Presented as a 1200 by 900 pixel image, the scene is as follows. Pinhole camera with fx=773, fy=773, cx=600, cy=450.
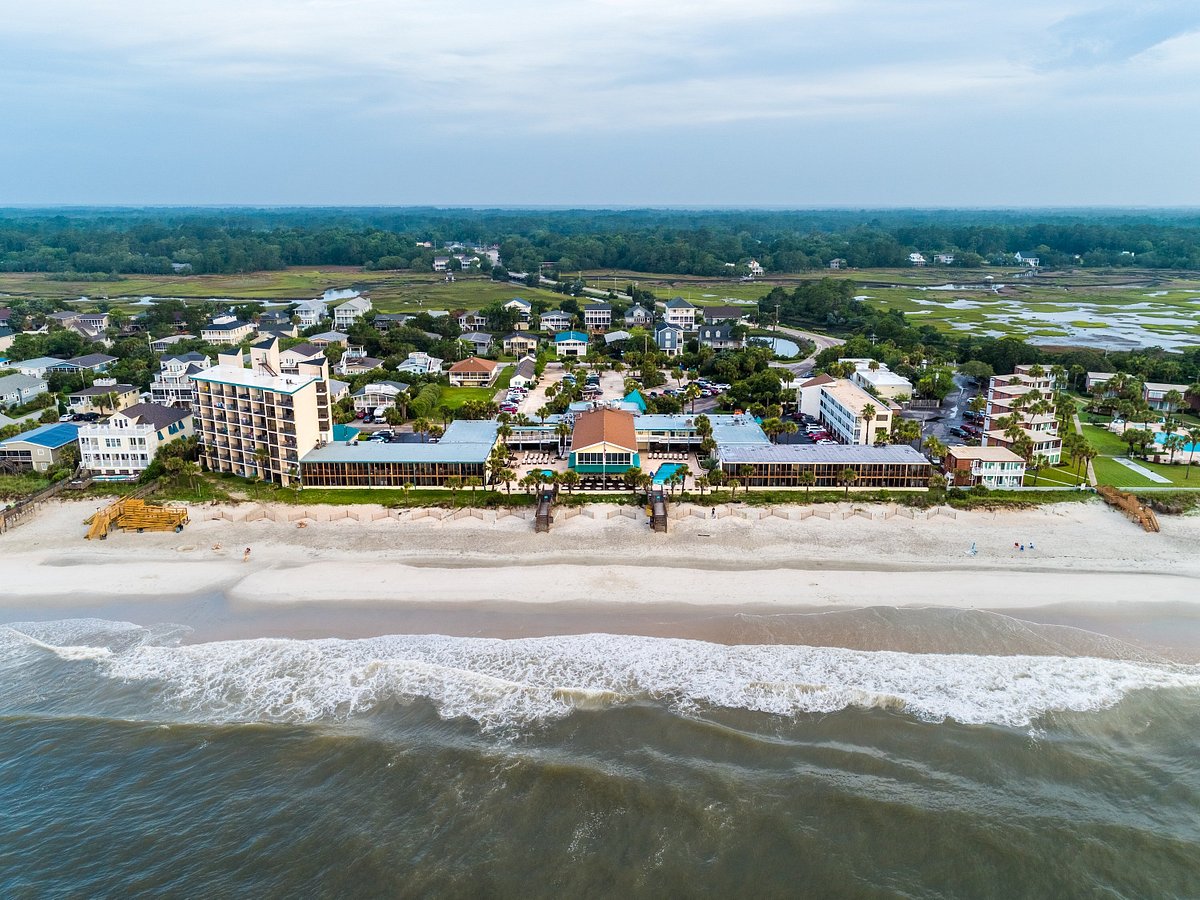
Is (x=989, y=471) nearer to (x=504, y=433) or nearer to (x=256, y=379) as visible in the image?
(x=504, y=433)

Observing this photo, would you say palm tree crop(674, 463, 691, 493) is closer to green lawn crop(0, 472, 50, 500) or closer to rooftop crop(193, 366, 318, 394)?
rooftop crop(193, 366, 318, 394)

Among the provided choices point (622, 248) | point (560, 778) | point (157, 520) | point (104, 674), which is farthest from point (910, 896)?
point (622, 248)

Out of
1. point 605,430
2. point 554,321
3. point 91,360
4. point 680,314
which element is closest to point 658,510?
point 605,430

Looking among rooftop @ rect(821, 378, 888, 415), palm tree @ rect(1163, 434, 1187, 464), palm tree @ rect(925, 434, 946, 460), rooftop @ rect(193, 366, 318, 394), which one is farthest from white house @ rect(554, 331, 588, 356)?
palm tree @ rect(1163, 434, 1187, 464)

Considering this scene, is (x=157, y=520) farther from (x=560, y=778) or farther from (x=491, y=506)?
(x=560, y=778)

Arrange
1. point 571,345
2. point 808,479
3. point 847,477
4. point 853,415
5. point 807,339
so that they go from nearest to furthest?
point 847,477
point 808,479
point 853,415
point 571,345
point 807,339

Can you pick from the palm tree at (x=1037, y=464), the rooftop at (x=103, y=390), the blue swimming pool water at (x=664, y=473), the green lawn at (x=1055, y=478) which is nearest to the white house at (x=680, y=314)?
the blue swimming pool water at (x=664, y=473)
